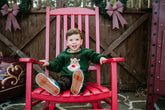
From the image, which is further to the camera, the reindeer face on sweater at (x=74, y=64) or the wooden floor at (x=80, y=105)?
the wooden floor at (x=80, y=105)

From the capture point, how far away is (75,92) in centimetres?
87

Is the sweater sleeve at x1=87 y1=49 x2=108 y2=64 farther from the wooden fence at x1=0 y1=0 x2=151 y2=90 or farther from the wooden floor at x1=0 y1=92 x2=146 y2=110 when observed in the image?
the wooden fence at x1=0 y1=0 x2=151 y2=90

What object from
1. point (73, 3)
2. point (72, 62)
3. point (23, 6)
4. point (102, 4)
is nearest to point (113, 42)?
point (102, 4)

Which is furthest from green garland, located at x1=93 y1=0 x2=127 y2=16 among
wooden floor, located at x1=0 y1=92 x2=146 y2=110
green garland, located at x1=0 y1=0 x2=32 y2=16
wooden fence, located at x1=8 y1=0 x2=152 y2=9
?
wooden floor, located at x1=0 y1=92 x2=146 y2=110

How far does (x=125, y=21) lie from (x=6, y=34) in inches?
71.6

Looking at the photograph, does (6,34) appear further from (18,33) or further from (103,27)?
(103,27)

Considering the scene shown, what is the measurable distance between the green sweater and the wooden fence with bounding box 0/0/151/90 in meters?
0.99

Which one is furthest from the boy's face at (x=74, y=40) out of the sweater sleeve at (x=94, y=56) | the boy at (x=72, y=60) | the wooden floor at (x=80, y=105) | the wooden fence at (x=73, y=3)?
the wooden fence at (x=73, y=3)

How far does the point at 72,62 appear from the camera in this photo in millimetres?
1234

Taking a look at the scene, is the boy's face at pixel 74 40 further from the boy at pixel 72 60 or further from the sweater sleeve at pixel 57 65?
the sweater sleeve at pixel 57 65

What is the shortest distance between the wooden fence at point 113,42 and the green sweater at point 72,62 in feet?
3.24

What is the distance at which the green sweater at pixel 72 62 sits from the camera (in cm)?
121

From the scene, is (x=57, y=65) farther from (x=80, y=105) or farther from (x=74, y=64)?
(x=80, y=105)

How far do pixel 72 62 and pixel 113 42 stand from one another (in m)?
1.17
